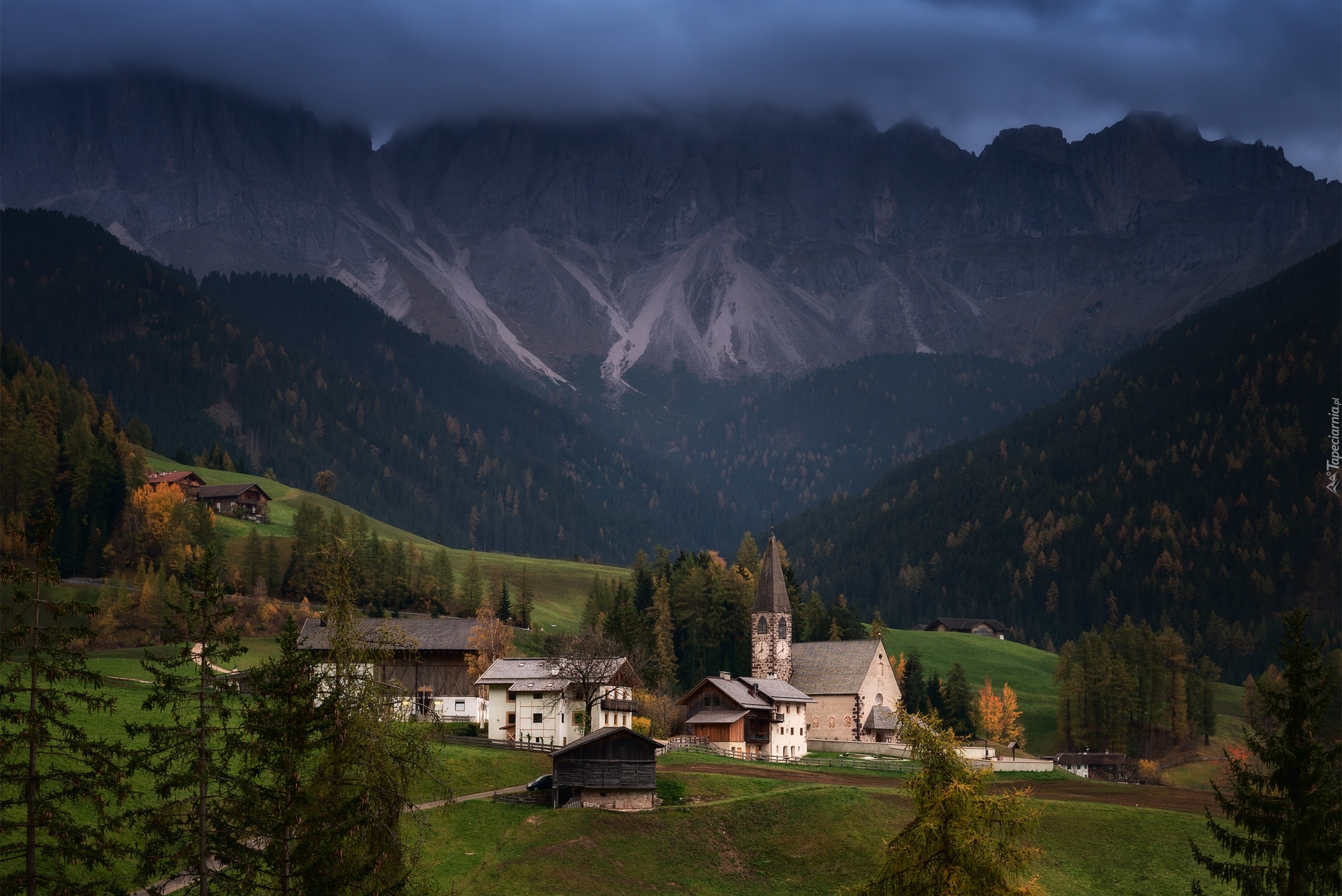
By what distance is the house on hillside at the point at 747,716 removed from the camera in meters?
105

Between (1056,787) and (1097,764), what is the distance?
40078 millimetres

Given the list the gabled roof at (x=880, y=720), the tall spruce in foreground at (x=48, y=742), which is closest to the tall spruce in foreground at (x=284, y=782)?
the tall spruce in foreground at (x=48, y=742)

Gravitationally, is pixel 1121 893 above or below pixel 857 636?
below

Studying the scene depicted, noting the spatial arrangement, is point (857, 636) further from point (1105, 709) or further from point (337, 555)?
point (337, 555)

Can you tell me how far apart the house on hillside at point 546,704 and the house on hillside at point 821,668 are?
23.4 m

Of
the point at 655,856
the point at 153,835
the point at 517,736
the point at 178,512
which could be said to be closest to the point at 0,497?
the point at 178,512

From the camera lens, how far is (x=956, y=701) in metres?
140

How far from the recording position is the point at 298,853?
39.4 m

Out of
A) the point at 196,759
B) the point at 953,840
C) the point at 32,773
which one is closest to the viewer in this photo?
the point at 32,773

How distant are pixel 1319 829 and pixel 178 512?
14993 cm

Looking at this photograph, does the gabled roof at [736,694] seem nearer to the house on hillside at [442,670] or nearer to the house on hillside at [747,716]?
the house on hillside at [747,716]

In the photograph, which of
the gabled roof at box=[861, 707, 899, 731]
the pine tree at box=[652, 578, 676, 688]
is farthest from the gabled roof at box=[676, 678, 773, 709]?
the gabled roof at box=[861, 707, 899, 731]

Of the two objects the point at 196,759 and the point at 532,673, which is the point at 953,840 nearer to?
the point at 196,759

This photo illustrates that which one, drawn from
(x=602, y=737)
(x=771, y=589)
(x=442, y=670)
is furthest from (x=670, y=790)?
(x=771, y=589)
